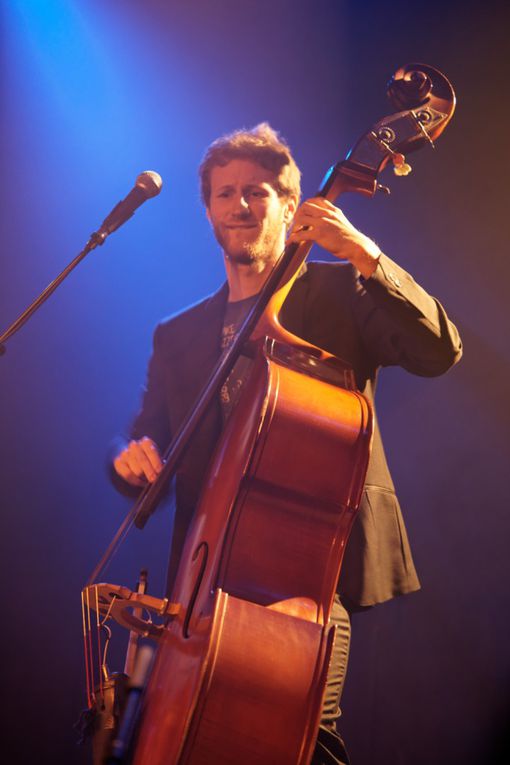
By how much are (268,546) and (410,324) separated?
67 cm

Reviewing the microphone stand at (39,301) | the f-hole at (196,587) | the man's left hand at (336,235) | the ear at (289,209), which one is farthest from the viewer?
the ear at (289,209)

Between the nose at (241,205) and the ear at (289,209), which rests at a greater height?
the ear at (289,209)

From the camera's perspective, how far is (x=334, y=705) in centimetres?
151

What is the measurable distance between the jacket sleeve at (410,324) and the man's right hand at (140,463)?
73 centimetres

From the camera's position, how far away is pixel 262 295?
178 cm

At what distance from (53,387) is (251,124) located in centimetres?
169

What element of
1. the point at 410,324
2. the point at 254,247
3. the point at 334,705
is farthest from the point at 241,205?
the point at 334,705

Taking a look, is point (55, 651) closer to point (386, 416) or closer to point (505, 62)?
point (386, 416)

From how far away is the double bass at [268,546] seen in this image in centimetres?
110

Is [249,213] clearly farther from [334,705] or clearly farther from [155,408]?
[334,705]

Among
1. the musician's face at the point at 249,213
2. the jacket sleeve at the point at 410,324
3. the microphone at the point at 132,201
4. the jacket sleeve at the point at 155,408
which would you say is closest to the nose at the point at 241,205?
the musician's face at the point at 249,213

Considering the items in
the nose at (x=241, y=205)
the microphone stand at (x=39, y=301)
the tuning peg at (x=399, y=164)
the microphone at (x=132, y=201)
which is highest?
the nose at (x=241, y=205)

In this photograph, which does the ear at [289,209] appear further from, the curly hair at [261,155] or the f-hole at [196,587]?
the f-hole at [196,587]

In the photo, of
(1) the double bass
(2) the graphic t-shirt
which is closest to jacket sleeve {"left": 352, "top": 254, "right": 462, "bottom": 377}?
(1) the double bass
